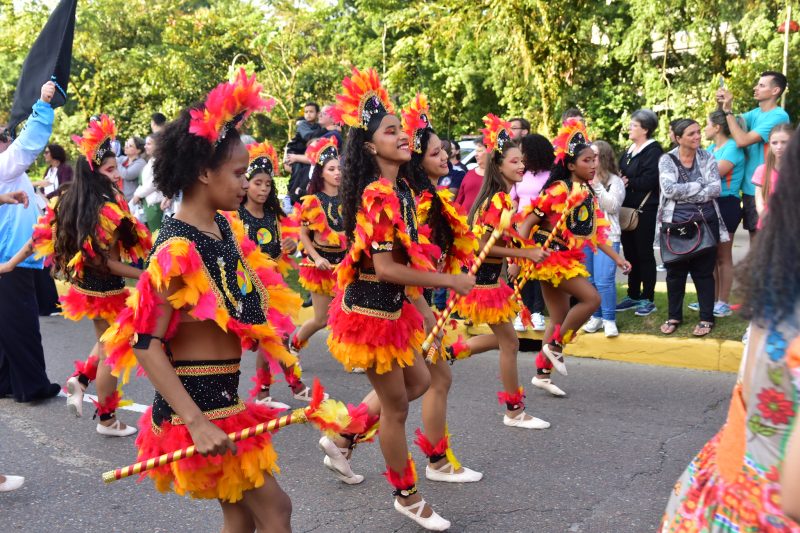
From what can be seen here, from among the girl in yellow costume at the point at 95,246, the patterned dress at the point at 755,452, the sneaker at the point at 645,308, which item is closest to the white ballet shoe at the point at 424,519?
the patterned dress at the point at 755,452

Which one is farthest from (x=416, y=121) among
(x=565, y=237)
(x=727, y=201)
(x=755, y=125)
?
(x=755, y=125)

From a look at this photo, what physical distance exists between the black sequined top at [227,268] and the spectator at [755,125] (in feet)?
20.5

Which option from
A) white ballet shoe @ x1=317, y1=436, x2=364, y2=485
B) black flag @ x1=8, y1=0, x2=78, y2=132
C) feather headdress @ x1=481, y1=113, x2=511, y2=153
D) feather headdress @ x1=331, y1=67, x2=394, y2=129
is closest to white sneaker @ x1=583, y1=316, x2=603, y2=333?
feather headdress @ x1=481, y1=113, x2=511, y2=153

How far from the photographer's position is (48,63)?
234 inches

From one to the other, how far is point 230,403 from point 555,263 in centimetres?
377

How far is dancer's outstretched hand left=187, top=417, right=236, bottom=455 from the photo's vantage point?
2.83m

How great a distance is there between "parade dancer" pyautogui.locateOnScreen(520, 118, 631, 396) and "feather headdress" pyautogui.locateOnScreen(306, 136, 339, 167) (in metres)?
1.97

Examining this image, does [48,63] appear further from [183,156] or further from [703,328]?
[703,328]

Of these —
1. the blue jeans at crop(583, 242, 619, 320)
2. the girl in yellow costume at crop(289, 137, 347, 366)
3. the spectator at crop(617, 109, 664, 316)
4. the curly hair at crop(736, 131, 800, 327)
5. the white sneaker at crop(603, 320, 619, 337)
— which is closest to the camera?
the curly hair at crop(736, 131, 800, 327)

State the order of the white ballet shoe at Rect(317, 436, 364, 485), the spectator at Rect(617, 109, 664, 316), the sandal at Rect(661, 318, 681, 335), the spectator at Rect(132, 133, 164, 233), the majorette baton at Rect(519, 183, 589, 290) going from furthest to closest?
the spectator at Rect(132, 133, 164, 233) < the spectator at Rect(617, 109, 664, 316) < the sandal at Rect(661, 318, 681, 335) < the majorette baton at Rect(519, 183, 589, 290) < the white ballet shoe at Rect(317, 436, 364, 485)

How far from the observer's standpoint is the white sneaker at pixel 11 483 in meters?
4.83

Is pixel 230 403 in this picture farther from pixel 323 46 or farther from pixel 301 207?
pixel 323 46

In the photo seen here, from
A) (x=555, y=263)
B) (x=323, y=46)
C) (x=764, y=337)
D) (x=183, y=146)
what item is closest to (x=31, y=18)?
(x=323, y=46)

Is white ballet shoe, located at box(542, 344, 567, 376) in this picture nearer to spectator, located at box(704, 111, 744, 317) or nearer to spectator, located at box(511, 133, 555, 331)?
spectator, located at box(511, 133, 555, 331)
